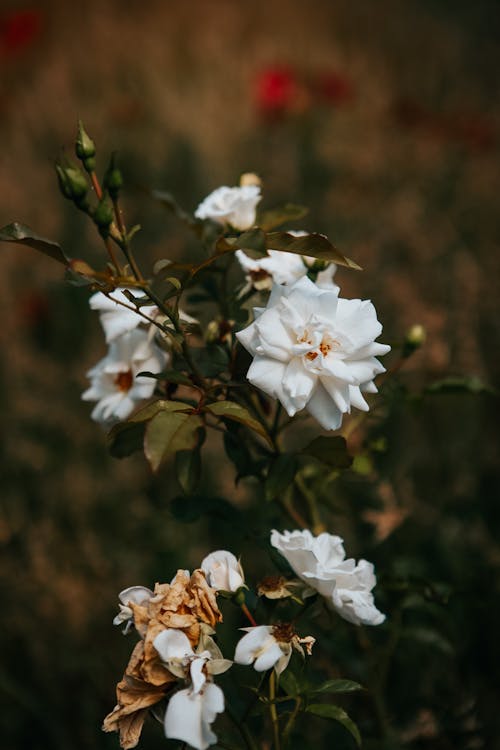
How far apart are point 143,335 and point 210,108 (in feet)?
10.8

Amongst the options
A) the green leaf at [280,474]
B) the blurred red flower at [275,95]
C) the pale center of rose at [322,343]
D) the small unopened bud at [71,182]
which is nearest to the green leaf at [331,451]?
the green leaf at [280,474]

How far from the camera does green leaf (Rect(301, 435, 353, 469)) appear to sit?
30.3 inches

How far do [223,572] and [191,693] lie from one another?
0.42 ft

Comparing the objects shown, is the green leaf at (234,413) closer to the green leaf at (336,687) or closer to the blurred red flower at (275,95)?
the green leaf at (336,687)

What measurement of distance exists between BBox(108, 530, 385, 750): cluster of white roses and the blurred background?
199 mm

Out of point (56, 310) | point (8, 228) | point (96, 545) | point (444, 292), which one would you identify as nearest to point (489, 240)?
point (444, 292)

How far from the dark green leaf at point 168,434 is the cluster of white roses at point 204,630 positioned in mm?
111

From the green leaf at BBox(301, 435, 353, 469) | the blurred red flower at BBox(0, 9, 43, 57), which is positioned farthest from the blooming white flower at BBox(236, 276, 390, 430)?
the blurred red flower at BBox(0, 9, 43, 57)

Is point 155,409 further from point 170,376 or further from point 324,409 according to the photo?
point 324,409

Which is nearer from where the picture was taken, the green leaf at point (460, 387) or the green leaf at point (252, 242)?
the green leaf at point (252, 242)

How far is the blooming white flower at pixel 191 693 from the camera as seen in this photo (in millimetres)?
564

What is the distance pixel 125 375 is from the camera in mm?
851

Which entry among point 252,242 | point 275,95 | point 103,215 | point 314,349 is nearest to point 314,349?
point 314,349

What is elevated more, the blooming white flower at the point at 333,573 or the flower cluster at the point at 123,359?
the flower cluster at the point at 123,359
